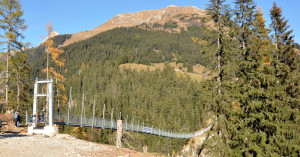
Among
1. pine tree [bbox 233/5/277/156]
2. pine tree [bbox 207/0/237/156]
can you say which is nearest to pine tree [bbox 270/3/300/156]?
pine tree [bbox 233/5/277/156]

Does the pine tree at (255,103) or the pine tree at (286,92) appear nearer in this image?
the pine tree at (255,103)

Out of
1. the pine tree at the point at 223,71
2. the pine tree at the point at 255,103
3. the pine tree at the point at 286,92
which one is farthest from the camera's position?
the pine tree at the point at 286,92

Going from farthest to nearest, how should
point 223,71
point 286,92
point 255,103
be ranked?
point 286,92 < point 255,103 < point 223,71

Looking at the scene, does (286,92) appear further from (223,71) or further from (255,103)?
(223,71)

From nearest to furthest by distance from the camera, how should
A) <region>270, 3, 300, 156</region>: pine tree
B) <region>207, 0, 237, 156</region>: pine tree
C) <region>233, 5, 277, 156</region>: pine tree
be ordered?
<region>207, 0, 237, 156</region>: pine tree, <region>233, 5, 277, 156</region>: pine tree, <region>270, 3, 300, 156</region>: pine tree

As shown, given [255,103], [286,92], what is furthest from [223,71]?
[286,92]

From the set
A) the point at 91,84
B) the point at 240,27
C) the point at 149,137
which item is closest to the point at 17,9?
the point at 240,27

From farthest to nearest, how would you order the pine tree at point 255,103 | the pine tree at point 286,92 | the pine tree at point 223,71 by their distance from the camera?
the pine tree at point 286,92 → the pine tree at point 255,103 → the pine tree at point 223,71

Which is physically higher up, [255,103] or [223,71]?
[223,71]

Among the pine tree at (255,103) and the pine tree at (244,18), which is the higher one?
the pine tree at (244,18)

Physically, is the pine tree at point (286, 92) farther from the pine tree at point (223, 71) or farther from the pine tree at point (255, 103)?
the pine tree at point (223, 71)

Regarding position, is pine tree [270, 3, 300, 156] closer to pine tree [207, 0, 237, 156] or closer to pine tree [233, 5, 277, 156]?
pine tree [233, 5, 277, 156]

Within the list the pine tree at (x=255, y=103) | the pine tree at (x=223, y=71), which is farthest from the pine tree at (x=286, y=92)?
the pine tree at (x=223, y=71)

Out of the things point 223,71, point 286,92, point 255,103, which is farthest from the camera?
point 286,92
